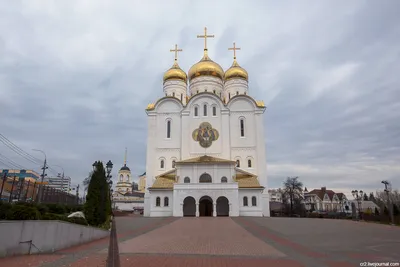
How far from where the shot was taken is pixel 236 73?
162ft

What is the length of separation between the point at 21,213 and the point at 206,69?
40.3 metres

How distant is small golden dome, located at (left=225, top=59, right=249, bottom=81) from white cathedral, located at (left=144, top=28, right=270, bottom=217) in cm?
17

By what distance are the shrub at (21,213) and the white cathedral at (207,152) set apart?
80.7 ft

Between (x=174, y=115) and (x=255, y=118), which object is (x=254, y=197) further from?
(x=174, y=115)

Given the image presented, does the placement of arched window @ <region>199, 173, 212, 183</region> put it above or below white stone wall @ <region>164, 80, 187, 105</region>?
below

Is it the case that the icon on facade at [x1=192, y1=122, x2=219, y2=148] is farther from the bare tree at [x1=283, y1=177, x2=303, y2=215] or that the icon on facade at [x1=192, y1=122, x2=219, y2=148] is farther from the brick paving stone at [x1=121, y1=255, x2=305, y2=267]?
the brick paving stone at [x1=121, y1=255, x2=305, y2=267]

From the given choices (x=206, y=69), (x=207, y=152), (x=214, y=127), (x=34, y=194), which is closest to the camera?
(x=207, y=152)

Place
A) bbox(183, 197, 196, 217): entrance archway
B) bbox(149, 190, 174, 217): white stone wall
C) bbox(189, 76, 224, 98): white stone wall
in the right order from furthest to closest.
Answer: bbox(189, 76, 224, 98): white stone wall < bbox(183, 197, 196, 217): entrance archway < bbox(149, 190, 174, 217): white stone wall

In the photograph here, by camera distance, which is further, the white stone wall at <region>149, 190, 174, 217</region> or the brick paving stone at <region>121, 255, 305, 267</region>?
the white stone wall at <region>149, 190, 174, 217</region>

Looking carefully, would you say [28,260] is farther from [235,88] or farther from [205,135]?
[235,88]

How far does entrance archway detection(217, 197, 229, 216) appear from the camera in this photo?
37.4m

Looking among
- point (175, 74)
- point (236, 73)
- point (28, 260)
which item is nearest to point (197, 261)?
point (28, 260)

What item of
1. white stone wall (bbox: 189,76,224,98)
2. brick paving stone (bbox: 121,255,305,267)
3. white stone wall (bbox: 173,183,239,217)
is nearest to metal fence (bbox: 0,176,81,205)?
white stone wall (bbox: 173,183,239,217)

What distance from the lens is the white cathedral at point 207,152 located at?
116ft
